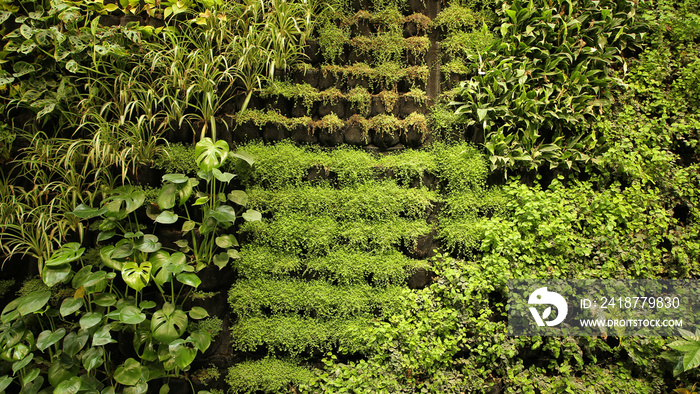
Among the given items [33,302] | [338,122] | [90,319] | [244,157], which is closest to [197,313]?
[90,319]

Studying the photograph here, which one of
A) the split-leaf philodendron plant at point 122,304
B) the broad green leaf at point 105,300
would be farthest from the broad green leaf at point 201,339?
the broad green leaf at point 105,300

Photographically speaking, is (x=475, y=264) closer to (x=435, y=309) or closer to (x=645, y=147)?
(x=435, y=309)

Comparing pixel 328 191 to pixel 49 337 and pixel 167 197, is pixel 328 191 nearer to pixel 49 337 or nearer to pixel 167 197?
pixel 167 197

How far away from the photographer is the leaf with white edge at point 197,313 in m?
2.51

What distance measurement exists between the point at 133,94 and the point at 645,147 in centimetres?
395

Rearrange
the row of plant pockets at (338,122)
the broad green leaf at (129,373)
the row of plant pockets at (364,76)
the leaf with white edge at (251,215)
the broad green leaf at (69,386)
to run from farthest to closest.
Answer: the row of plant pockets at (364,76)
the row of plant pockets at (338,122)
the leaf with white edge at (251,215)
the broad green leaf at (129,373)
the broad green leaf at (69,386)

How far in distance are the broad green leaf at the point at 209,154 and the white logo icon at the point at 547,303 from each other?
2366mm

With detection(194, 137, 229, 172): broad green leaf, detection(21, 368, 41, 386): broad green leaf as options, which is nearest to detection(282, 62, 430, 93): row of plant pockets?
detection(194, 137, 229, 172): broad green leaf

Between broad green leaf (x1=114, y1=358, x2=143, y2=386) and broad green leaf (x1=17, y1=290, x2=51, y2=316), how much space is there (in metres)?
0.63

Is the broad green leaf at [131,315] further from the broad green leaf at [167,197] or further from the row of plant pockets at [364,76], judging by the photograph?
the row of plant pockets at [364,76]

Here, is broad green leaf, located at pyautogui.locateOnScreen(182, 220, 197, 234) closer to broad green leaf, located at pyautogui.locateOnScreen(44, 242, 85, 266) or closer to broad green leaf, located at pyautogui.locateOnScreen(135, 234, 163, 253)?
broad green leaf, located at pyautogui.locateOnScreen(135, 234, 163, 253)

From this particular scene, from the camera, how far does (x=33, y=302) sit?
2357mm

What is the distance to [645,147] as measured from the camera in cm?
298

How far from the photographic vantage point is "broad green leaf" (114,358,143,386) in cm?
237
